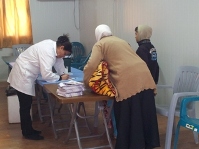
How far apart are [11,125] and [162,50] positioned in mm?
2274

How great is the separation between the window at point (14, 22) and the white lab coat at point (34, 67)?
3.62 m

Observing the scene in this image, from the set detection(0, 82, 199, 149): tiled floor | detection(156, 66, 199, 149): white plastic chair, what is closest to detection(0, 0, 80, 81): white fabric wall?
detection(0, 82, 199, 149): tiled floor

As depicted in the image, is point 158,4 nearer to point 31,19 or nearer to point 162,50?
point 162,50

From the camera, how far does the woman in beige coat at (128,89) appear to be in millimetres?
3053

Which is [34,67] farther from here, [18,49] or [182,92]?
[18,49]

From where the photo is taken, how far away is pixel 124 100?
10.1 feet

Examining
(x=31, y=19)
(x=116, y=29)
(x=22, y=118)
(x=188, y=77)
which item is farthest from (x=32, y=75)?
(x=31, y=19)

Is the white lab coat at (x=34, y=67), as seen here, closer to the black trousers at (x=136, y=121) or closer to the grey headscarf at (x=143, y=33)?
the black trousers at (x=136, y=121)

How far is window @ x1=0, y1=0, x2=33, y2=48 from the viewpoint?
23.2ft

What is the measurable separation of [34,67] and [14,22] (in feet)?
12.3

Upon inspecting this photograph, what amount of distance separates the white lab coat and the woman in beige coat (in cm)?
66

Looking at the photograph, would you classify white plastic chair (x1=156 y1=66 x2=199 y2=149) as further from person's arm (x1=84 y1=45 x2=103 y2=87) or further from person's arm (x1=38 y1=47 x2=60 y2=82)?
person's arm (x1=38 y1=47 x2=60 y2=82)

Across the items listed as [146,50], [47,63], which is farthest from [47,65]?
[146,50]

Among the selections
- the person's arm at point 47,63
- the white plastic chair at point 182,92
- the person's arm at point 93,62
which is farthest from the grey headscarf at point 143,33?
the person's arm at point 93,62
